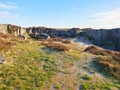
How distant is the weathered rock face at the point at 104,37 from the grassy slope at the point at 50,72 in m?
32.3

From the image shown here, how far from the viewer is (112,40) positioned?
6725cm

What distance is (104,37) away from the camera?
70.1 m

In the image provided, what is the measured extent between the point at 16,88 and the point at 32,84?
1759 millimetres

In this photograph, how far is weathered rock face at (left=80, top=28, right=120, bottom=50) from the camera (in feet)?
214

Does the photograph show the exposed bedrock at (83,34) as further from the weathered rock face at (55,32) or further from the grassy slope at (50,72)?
the grassy slope at (50,72)

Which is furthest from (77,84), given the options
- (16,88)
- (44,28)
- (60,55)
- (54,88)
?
(44,28)

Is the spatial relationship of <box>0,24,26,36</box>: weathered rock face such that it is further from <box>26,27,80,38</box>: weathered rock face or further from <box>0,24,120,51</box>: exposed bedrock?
<box>26,27,80,38</box>: weathered rock face

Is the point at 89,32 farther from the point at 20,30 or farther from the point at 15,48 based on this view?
the point at 15,48

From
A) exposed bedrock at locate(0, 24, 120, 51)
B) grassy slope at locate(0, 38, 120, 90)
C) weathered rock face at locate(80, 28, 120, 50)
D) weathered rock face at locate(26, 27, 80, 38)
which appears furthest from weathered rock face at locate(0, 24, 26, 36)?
grassy slope at locate(0, 38, 120, 90)

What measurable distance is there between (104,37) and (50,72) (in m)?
45.0

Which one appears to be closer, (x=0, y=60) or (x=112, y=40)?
(x=0, y=60)

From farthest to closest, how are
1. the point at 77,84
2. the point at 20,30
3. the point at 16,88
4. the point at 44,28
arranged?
the point at 44,28 → the point at 20,30 → the point at 77,84 → the point at 16,88

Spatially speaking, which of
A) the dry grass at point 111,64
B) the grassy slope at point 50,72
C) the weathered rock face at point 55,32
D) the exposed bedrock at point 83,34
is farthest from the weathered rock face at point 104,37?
the grassy slope at point 50,72

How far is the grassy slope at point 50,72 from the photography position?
24562 mm
